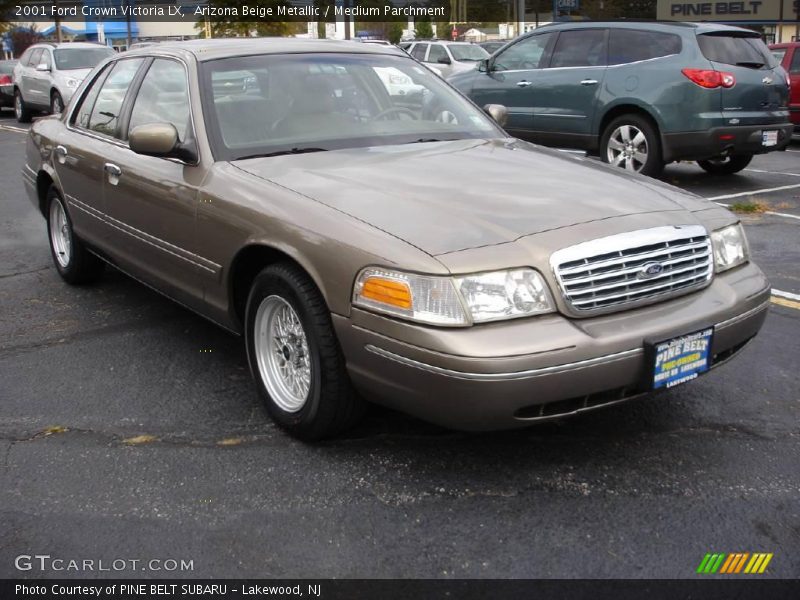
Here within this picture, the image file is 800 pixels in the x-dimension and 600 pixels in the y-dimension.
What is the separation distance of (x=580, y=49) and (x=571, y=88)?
0.51 meters

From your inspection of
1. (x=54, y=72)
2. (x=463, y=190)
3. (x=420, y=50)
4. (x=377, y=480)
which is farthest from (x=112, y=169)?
(x=420, y=50)

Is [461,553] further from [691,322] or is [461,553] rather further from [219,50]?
[219,50]

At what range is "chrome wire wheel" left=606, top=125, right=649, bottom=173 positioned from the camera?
950cm

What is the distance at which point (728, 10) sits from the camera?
4059 centimetres

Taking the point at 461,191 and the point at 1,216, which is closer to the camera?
the point at 461,191

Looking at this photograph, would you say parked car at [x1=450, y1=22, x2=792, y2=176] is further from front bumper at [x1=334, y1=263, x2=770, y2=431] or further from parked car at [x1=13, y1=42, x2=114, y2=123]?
parked car at [x1=13, y1=42, x2=114, y2=123]

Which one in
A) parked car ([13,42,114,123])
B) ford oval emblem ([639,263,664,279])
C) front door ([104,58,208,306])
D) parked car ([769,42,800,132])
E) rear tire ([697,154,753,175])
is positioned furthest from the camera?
parked car ([13,42,114,123])

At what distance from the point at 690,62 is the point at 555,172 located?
606cm

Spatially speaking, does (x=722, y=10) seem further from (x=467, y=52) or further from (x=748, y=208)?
(x=748, y=208)

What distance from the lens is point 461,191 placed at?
3551mm

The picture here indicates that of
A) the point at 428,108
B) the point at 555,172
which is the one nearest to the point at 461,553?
the point at 555,172

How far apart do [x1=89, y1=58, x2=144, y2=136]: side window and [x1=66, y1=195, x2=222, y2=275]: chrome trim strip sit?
1.52 feet

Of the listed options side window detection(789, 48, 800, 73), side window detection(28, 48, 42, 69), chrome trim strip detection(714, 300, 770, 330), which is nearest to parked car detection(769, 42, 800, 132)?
side window detection(789, 48, 800, 73)

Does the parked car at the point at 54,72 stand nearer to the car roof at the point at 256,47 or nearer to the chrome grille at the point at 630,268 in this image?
the car roof at the point at 256,47
